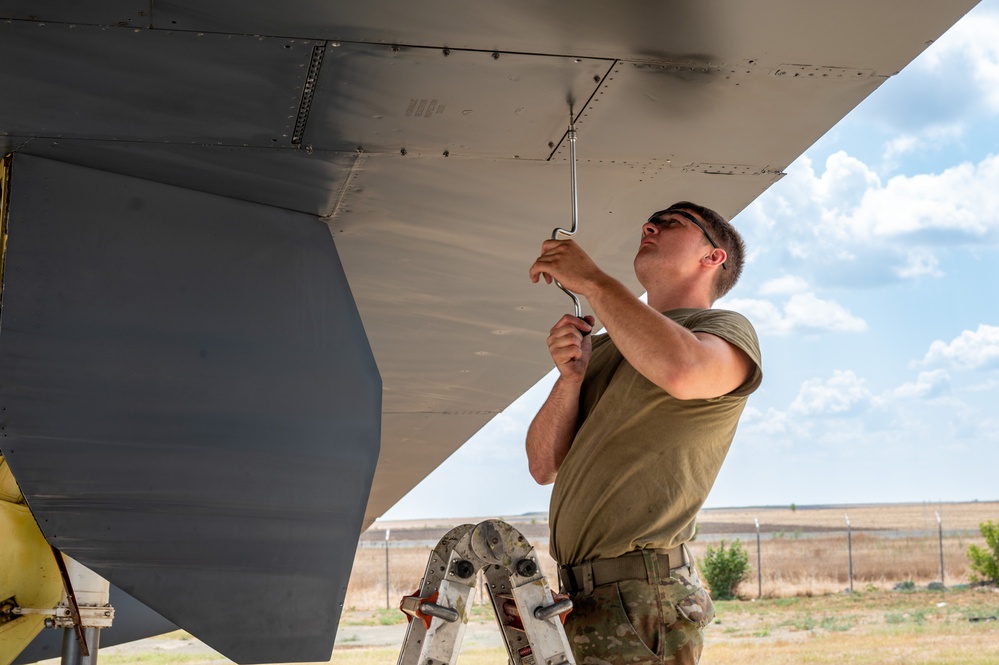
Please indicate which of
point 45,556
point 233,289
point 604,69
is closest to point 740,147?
point 604,69

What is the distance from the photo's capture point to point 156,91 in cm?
308

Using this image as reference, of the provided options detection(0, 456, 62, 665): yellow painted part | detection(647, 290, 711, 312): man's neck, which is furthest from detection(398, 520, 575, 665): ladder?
detection(0, 456, 62, 665): yellow painted part

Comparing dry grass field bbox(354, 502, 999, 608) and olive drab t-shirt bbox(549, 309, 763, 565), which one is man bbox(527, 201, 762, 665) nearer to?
olive drab t-shirt bbox(549, 309, 763, 565)

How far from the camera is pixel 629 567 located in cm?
294

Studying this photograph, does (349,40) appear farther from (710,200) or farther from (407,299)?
(407,299)

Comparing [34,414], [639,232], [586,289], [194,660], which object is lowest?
[194,660]

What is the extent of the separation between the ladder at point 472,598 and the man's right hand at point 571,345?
627mm

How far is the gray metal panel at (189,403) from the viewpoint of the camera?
3055mm

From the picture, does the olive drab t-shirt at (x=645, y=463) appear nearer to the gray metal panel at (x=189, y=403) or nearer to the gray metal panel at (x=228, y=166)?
the gray metal panel at (x=189, y=403)

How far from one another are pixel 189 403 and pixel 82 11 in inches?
47.6

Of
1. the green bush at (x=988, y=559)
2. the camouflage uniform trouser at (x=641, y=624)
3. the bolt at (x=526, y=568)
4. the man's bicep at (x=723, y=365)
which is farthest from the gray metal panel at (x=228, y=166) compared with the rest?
the green bush at (x=988, y=559)

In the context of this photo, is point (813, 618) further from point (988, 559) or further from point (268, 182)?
point (268, 182)

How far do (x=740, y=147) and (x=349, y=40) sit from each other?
4.88ft

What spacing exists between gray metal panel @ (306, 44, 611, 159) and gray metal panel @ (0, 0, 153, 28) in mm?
535
